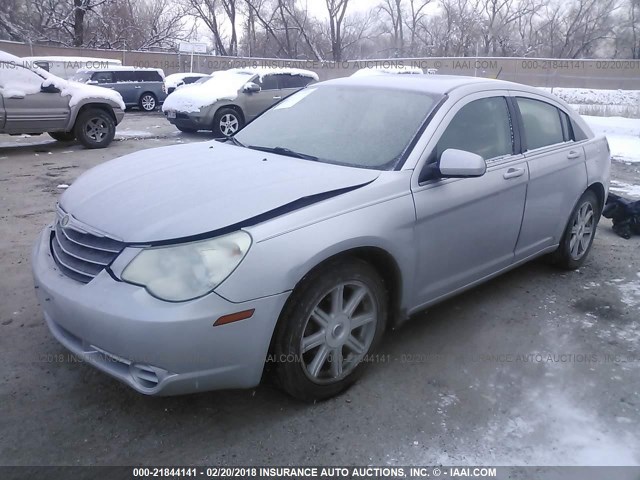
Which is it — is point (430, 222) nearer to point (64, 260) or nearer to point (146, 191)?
point (146, 191)

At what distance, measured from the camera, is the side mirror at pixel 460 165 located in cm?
303

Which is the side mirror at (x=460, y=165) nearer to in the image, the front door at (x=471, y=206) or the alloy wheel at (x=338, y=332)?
the front door at (x=471, y=206)

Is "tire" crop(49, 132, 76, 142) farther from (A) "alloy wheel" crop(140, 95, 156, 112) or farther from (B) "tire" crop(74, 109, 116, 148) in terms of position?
(A) "alloy wheel" crop(140, 95, 156, 112)

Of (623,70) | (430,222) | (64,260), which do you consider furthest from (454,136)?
(623,70)

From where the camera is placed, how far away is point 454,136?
3.39 m

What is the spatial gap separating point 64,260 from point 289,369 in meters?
1.21

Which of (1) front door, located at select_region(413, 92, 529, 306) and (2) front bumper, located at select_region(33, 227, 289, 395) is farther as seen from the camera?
Answer: (1) front door, located at select_region(413, 92, 529, 306)

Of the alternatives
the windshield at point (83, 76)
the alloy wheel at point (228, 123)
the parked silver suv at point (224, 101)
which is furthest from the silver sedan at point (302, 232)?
the windshield at point (83, 76)

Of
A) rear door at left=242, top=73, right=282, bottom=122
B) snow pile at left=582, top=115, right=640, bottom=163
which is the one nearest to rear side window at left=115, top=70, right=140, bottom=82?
rear door at left=242, top=73, right=282, bottom=122

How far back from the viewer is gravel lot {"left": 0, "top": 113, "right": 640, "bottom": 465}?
8.29ft

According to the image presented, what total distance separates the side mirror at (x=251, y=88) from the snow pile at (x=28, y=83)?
10.7 feet

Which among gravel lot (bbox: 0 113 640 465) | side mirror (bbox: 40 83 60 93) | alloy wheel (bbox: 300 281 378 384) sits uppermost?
side mirror (bbox: 40 83 60 93)

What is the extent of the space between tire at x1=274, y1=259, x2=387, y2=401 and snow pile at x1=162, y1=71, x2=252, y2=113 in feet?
32.7

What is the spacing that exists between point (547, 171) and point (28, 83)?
8.94 m
